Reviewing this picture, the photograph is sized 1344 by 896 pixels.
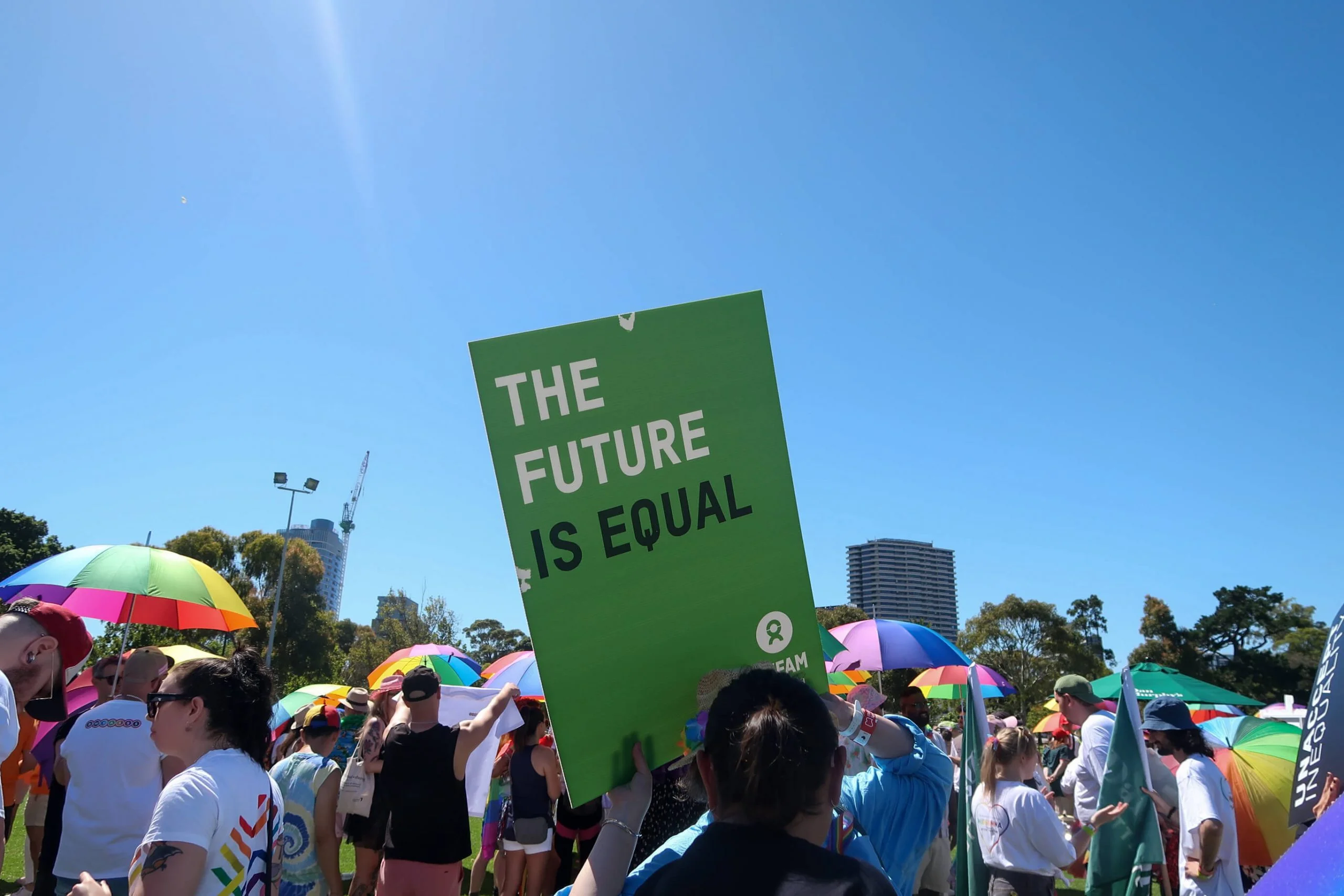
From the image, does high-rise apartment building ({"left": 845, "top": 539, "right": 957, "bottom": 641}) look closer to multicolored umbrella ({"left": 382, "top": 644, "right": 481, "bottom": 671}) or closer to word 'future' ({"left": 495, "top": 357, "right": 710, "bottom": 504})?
multicolored umbrella ({"left": 382, "top": 644, "right": 481, "bottom": 671})

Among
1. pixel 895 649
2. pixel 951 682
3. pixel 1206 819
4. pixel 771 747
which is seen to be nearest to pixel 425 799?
pixel 771 747

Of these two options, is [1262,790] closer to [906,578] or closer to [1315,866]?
[1315,866]

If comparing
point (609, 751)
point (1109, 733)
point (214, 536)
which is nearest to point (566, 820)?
point (1109, 733)

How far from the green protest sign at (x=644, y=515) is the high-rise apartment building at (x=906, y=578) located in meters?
125

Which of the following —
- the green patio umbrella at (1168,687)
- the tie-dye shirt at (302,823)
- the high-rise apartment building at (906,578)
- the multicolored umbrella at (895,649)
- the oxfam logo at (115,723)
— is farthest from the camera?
the high-rise apartment building at (906,578)

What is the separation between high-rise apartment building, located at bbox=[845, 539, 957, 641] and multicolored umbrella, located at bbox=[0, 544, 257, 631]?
121m

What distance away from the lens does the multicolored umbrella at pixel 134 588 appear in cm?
689

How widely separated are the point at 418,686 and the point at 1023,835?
3606 mm

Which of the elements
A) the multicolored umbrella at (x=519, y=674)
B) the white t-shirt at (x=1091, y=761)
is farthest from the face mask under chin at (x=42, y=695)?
the white t-shirt at (x=1091, y=761)

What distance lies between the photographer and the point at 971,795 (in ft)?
16.7

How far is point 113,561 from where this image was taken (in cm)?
712

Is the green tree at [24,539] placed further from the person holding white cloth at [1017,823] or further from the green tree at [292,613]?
the person holding white cloth at [1017,823]

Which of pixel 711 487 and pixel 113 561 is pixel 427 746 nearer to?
pixel 711 487

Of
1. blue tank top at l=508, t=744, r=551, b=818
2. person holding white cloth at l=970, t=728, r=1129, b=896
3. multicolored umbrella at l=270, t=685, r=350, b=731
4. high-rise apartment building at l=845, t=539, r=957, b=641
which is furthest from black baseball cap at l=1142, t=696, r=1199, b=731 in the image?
high-rise apartment building at l=845, t=539, r=957, b=641
